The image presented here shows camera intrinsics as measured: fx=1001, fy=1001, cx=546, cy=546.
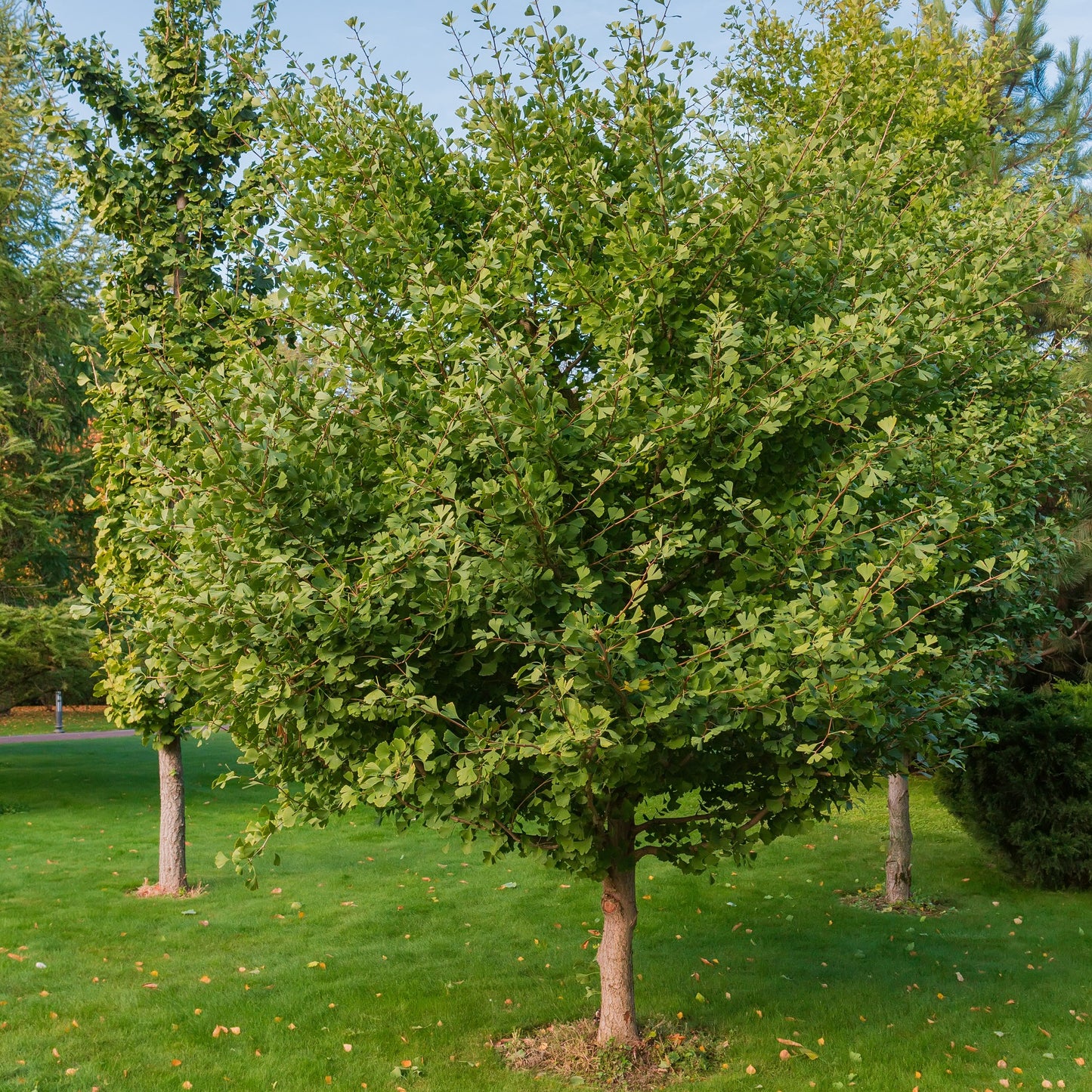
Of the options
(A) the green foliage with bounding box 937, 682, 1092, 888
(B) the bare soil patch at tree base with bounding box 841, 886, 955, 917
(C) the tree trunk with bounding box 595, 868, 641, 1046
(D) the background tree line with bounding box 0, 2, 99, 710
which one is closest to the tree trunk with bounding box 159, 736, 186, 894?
(D) the background tree line with bounding box 0, 2, 99, 710

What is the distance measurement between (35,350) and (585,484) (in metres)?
15.4

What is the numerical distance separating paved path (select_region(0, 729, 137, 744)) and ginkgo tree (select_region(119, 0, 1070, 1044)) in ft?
75.6

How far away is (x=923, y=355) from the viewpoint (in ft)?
17.3

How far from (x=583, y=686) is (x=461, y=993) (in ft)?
16.0

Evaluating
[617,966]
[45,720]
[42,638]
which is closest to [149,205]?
[42,638]

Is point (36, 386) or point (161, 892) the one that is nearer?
point (161, 892)

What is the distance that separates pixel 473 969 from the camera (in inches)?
356

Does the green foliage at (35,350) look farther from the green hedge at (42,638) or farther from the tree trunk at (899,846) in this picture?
the tree trunk at (899,846)

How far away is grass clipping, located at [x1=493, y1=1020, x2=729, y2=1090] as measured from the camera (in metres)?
6.64

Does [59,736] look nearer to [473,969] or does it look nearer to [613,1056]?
[473,969]

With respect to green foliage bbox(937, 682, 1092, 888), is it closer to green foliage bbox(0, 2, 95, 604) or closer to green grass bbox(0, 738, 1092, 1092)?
green grass bbox(0, 738, 1092, 1092)

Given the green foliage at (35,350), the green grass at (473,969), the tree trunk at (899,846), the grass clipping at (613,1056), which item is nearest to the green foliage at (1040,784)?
the green grass at (473,969)

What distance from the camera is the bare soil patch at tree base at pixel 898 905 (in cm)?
1109

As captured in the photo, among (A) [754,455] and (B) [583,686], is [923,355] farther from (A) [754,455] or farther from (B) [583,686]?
(B) [583,686]
